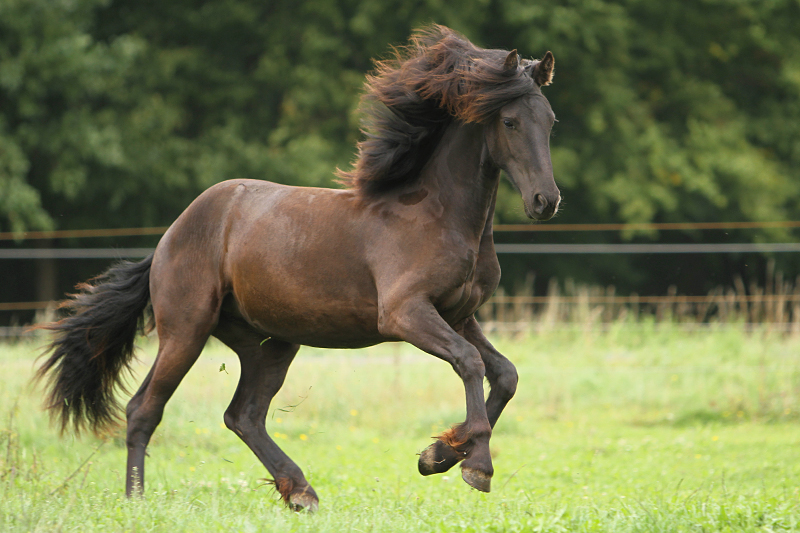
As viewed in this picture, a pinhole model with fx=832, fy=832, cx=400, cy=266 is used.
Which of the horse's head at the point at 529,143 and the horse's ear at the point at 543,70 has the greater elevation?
the horse's ear at the point at 543,70

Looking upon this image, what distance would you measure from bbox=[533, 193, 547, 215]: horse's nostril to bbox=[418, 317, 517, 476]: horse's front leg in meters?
0.82

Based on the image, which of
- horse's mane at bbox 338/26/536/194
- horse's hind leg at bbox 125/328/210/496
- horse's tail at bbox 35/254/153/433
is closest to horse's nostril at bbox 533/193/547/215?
horse's mane at bbox 338/26/536/194

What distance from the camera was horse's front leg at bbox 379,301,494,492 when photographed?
385 cm

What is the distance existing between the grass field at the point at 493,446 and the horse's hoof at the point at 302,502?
78mm

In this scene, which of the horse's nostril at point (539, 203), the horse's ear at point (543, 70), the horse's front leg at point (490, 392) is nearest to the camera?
the horse's nostril at point (539, 203)

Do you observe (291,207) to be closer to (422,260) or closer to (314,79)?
(422,260)

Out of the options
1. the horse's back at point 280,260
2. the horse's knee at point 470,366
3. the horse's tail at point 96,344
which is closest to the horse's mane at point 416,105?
the horse's back at point 280,260

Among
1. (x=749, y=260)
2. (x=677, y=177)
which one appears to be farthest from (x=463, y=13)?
(x=749, y=260)

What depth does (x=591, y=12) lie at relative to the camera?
58.7 feet

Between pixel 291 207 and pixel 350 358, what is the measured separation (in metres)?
5.65

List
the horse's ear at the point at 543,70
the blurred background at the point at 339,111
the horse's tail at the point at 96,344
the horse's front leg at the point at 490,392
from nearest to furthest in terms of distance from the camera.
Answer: the horse's front leg at the point at 490,392, the horse's ear at the point at 543,70, the horse's tail at the point at 96,344, the blurred background at the point at 339,111

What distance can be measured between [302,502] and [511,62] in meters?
2.63

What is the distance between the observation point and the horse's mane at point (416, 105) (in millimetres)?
4387

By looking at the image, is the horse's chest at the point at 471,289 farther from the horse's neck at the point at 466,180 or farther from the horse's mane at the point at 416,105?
the horse's mane at the point at 416,105
